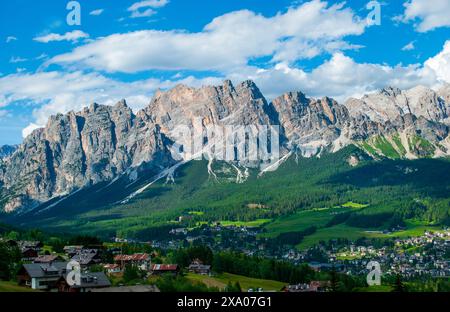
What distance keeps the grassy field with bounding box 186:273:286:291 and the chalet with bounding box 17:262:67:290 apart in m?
30.3

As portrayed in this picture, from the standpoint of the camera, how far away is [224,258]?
154625 millimetres

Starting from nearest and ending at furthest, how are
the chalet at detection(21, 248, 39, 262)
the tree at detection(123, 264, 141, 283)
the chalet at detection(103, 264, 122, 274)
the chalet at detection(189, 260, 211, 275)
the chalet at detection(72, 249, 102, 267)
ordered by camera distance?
the tree at detection(123, 264, 141, 283)
the chalet at detection(103, 264, 122, 274)
the chalet at detection(21, 248, 39, 262)
the chalet at detection(72, 249, 102, 267)
the chalet at detection(189, 260, 211, 275)

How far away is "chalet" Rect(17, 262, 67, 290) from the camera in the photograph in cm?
9650

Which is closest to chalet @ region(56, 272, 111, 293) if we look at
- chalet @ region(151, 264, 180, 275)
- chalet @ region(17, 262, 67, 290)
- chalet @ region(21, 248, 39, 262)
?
chalet @ region(17, 262, 67, 290)

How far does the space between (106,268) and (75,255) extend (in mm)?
16918

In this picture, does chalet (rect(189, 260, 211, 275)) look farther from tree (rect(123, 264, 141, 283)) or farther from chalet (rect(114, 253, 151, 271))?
tree (rect(123, 264, 141, 283))

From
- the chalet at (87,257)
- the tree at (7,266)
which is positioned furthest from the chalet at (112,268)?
the tree at (7,266)

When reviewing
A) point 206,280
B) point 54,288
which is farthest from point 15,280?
point 206,280

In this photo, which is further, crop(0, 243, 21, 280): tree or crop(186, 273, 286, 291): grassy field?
crop(186, 273, 286, 291): grassy field

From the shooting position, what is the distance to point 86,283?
95.4 metres

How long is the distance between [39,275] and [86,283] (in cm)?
783
